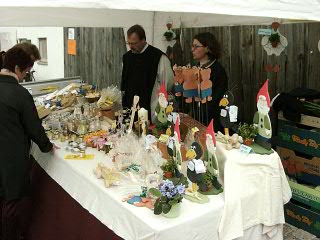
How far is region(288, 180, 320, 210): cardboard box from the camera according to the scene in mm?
2445

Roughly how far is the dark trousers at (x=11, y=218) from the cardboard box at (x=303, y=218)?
182 cm

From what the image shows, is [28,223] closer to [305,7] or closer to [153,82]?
[153,82]

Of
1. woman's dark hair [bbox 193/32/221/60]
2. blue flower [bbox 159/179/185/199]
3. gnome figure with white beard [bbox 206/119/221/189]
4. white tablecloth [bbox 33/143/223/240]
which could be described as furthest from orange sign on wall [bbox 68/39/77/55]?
blue flower [bbox 159/179/185/199]

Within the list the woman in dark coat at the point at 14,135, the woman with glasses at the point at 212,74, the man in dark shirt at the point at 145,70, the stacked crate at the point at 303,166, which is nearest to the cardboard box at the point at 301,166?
the stacked crate at the point at 303,166

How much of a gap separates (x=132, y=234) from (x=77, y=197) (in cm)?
53

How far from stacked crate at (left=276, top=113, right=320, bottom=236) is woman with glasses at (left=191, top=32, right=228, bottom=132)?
1.65ft

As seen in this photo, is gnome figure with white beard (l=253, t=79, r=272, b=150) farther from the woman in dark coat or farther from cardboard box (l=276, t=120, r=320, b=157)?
the woman in dark coat

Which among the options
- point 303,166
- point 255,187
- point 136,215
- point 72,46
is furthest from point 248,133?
point 72,46

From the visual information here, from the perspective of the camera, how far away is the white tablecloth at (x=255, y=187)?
1.66m

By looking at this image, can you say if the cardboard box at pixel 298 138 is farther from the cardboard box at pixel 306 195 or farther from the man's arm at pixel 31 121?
the man's arm at pixel 31 121

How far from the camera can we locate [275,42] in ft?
9.24

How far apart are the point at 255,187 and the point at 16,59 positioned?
1.48 meters

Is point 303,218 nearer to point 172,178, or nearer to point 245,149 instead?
point 245,149

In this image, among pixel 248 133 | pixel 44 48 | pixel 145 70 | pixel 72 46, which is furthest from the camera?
pixel 44 48
